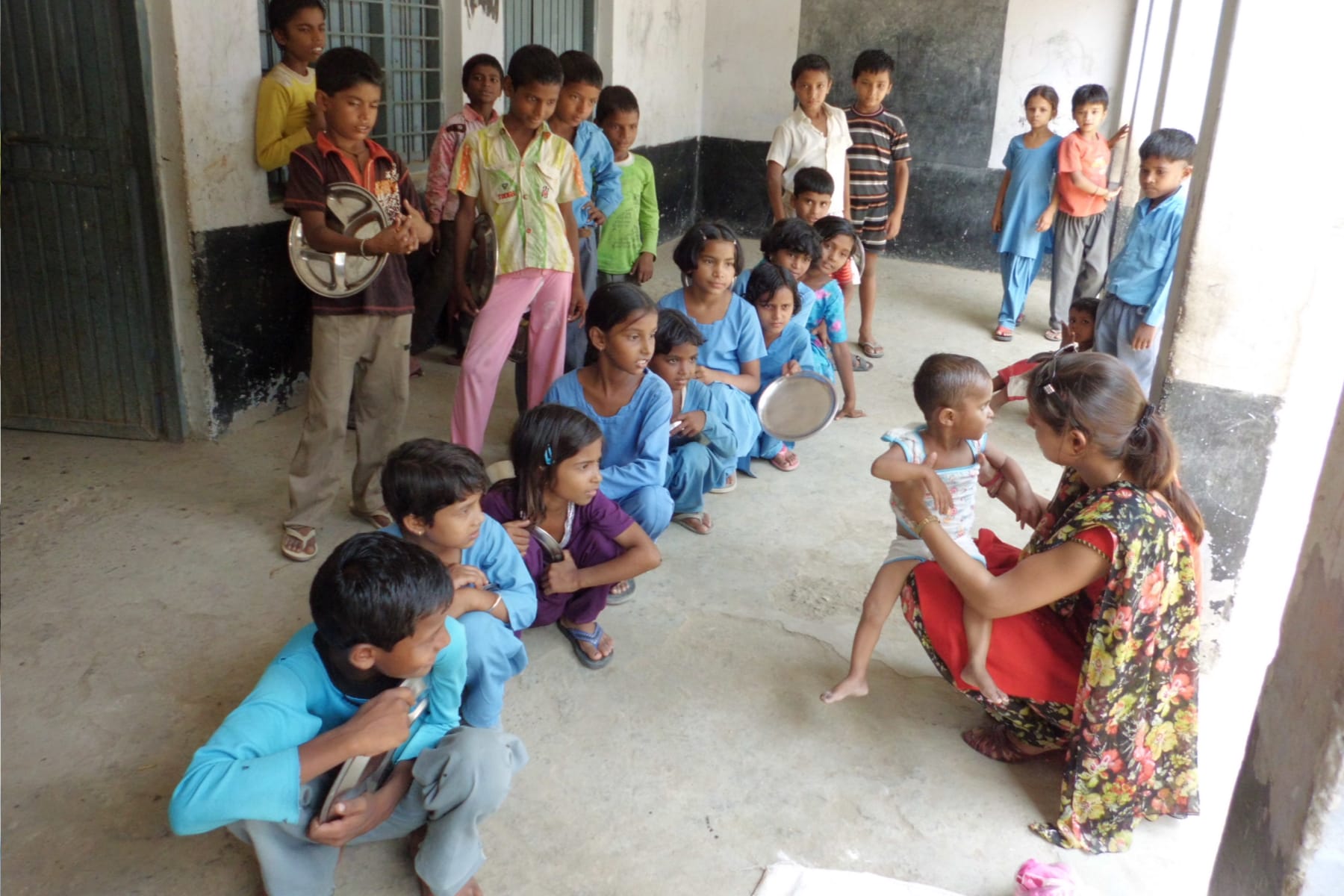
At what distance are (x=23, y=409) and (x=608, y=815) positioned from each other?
3.08 m

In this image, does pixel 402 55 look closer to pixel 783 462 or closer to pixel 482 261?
pixel 482 261

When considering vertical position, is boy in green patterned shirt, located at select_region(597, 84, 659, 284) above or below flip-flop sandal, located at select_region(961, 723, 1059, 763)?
above

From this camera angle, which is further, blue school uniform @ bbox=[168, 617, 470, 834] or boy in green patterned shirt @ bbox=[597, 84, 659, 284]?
boy in green patterned shirt @ bbox=[597, 84, 659, 284]

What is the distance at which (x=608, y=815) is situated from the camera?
2.15m

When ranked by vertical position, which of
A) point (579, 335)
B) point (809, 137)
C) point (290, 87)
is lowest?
point (579, 335)

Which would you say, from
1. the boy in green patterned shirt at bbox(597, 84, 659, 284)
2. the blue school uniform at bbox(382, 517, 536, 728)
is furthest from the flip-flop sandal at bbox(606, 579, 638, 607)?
the boy in green patterned shirt at bbox(597, 84, 659, 284)

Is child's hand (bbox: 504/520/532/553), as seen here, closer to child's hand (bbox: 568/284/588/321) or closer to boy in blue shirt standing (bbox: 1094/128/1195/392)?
child's hand (bbox: 568/284/588/321)

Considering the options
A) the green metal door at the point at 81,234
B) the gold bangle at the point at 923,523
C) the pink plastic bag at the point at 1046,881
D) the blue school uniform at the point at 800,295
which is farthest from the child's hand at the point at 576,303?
the pink plastic bag at the point at 1046,881

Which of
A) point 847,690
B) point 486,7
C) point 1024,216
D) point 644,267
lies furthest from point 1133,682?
point 1024,216

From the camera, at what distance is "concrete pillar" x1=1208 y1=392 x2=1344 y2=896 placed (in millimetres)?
1171

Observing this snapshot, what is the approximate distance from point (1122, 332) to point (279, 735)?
3.67 meters

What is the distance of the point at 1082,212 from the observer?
6145mm

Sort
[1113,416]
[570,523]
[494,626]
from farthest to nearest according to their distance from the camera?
[570,523], [494,626], [1113,416]

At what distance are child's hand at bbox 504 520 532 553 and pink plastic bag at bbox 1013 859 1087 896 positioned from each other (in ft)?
4.27
